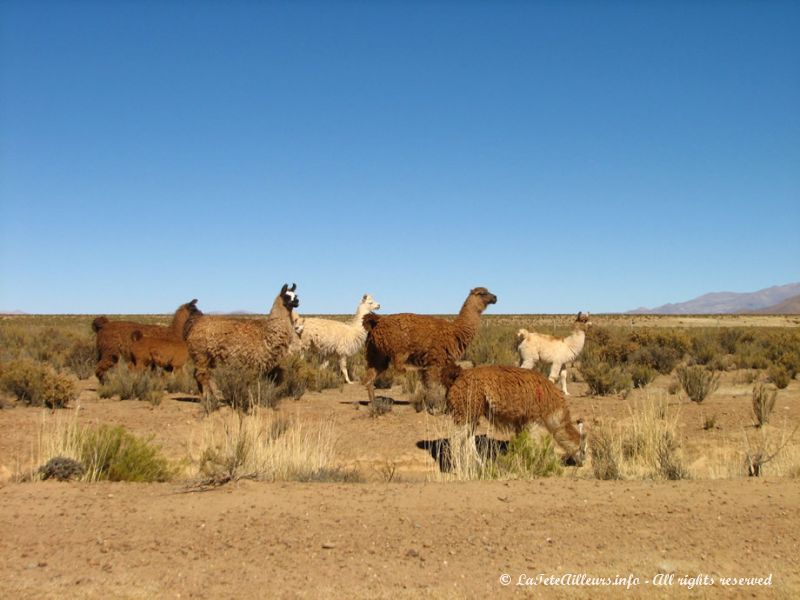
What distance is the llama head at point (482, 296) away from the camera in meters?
16.1

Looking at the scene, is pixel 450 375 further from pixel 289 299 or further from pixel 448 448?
pixel 289 299

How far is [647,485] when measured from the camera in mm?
8688

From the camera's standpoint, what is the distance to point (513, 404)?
10.8 meters

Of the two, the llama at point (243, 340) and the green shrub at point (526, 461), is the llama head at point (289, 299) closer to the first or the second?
the llama at point (243, 340)

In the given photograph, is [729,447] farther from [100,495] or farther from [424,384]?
[100,495]

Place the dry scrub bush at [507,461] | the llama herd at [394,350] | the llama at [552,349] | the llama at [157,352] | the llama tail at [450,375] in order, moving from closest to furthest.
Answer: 1. the dry scrub bush at [507,461]
2. the llama herd at [394,350]
3. the llama tail at [450,375]
4. the llama at [552,349]
5. the llama at [157,352]

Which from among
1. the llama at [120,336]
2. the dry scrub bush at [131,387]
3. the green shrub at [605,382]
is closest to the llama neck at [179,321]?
the llama at [120,336]

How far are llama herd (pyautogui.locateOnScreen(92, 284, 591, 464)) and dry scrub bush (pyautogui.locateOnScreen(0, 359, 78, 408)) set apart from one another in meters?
2.39

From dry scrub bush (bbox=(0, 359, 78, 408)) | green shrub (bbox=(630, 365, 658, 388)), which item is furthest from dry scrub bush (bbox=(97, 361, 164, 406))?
green shrub (bbox=(630, 365, 658, 388))

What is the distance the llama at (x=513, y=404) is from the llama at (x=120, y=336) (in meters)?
9.41

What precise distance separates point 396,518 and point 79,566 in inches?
105

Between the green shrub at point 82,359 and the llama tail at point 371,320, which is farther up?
the llama tail at point 371,320

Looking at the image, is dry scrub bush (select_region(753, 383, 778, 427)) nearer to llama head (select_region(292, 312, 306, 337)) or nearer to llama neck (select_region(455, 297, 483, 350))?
llama neck (select_region(455, 297, 483, 350))

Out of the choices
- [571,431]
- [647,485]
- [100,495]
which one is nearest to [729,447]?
[571,431]
